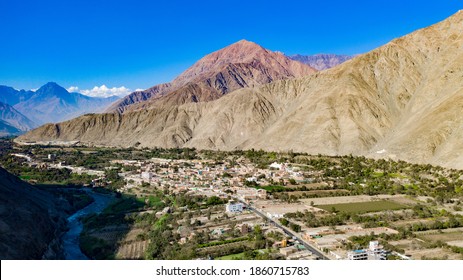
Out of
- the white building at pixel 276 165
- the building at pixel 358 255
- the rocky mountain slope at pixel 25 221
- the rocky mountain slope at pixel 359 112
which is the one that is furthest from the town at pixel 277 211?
the rocky mountain slope at pixel 359 112

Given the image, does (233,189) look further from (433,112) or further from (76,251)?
(433,112)

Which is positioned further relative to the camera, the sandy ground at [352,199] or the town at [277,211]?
the sandy ground at [352,199]

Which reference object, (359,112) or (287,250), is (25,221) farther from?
(359,112)

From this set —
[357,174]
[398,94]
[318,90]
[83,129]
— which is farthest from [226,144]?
[83,129]

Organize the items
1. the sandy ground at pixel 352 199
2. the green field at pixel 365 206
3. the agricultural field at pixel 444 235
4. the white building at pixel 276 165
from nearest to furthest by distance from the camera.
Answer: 1. the agricultural field at pixel 444 235
2. the green field at pixel 365 206
3. the sandy ground at pixel 352 199
4. the white building at pixel 276 165

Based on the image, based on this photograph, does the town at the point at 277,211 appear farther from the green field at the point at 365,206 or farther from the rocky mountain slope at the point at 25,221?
the rocky mountain slope at the point at 25,221

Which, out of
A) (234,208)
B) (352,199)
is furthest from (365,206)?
(234,208)

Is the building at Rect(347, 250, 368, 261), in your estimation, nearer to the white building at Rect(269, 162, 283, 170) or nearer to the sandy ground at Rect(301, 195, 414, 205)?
the sandy ground at Rect(301, 195, 414, 205)
